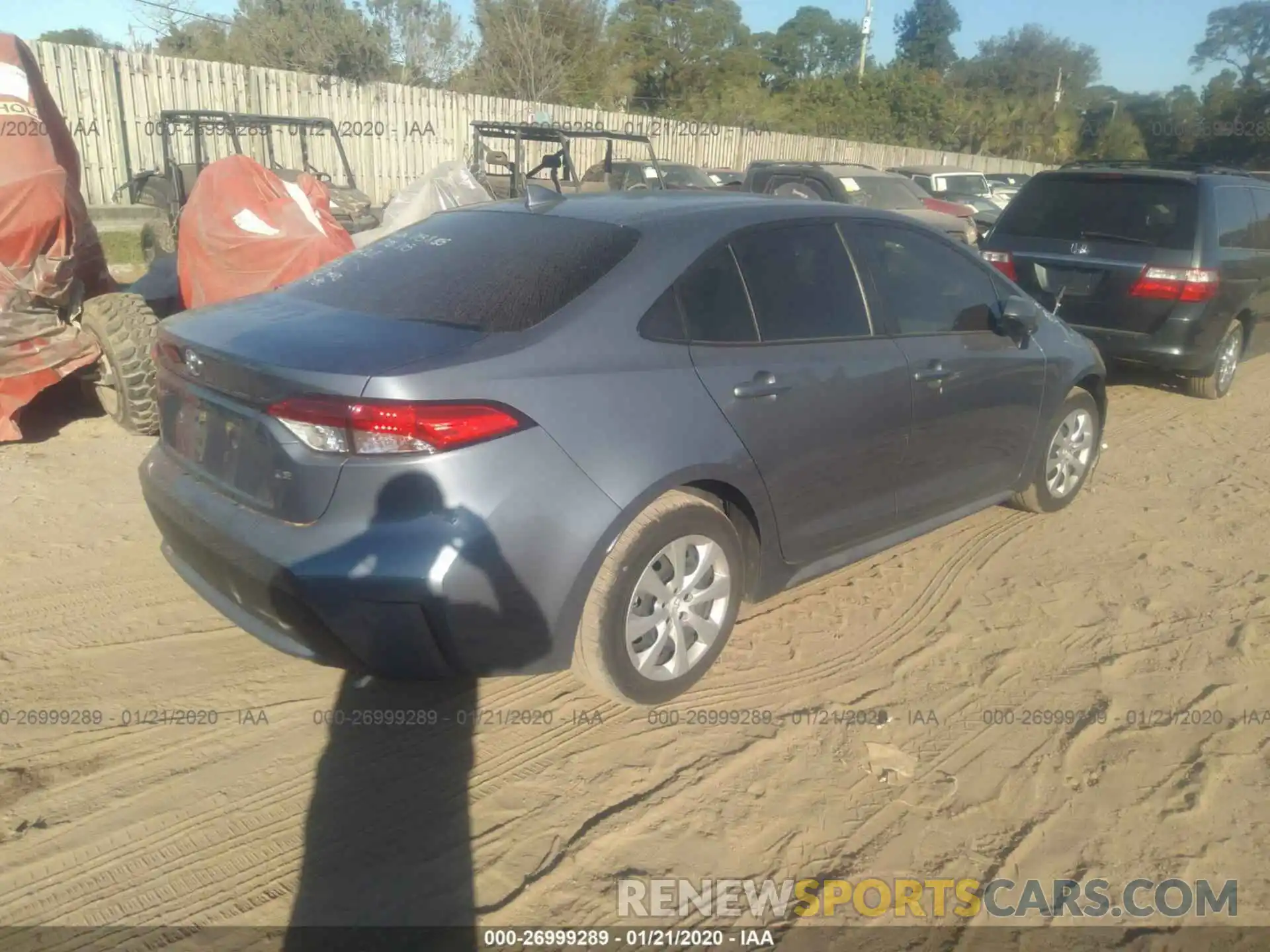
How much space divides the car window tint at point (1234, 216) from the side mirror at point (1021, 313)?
12.4 feet

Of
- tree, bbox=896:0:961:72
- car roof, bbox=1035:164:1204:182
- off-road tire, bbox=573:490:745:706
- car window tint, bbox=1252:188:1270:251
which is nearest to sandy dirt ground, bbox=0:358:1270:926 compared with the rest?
off-road tire, bbox=573:490:745:706

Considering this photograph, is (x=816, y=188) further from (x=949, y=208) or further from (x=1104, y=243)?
(x=1104, y=243)

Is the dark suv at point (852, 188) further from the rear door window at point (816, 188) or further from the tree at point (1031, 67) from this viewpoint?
the tree at point (1031, 67)

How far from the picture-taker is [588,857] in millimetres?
2740

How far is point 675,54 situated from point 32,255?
34.6 m

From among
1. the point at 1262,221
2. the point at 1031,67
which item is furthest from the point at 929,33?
the point at 1262,221

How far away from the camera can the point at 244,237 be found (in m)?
6.38

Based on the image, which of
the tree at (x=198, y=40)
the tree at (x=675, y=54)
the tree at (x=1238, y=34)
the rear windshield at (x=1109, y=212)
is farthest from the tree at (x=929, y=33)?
Result: the rear windshield at (x=1109, y=212)

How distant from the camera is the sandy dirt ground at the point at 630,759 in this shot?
8.75ft

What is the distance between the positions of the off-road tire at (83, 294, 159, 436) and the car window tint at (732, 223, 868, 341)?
3627 mm

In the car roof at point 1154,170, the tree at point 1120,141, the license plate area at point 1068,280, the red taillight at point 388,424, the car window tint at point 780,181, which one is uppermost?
the tree at point 1120,141

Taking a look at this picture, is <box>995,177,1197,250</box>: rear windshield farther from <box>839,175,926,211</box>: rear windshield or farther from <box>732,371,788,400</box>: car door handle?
<box>839,175,926,211</box>: rear windshield

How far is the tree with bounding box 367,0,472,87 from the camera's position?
2870 centimetres

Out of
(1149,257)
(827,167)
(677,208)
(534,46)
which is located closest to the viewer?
(677,208)
